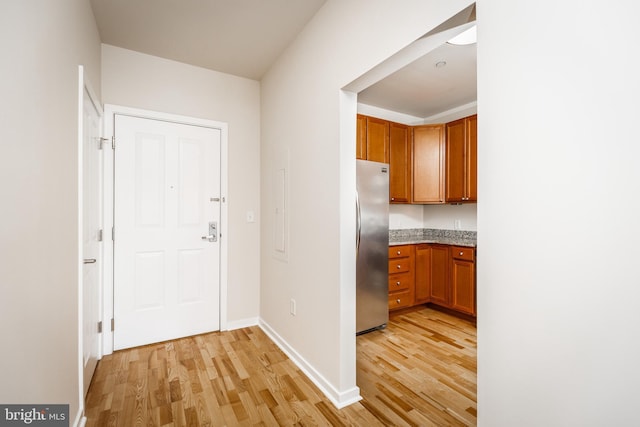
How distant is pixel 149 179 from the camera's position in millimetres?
2846

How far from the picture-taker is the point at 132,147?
279 cm

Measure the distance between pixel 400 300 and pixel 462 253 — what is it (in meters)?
0.96

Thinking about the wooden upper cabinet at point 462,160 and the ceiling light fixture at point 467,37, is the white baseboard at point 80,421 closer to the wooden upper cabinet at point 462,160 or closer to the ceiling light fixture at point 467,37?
the ceiling light fixture at point 467,37

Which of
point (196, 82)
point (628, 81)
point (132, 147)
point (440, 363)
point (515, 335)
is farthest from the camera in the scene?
point (196, 82)

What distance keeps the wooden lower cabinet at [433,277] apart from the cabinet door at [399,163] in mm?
697

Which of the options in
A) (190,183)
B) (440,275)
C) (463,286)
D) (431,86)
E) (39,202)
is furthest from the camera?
(440,275)

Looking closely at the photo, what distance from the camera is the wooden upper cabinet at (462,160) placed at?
3539 mm

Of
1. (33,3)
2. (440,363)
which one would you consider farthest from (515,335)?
(33,3)

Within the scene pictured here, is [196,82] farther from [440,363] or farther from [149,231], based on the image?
[440,363]

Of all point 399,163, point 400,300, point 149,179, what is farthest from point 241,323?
point 399,163

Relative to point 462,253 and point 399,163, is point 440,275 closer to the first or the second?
point 462,253

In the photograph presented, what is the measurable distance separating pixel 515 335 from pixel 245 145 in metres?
3.00

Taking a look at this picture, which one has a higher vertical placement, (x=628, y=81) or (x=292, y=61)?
(x=292, y=61)

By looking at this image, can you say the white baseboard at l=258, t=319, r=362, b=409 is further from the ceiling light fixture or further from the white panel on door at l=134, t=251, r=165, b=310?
the ceiling light fixture
